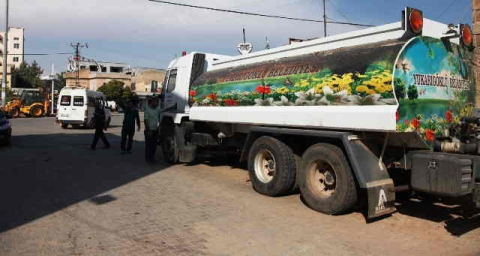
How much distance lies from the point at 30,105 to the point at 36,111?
2.56 feet

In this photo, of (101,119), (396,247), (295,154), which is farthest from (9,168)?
(396,247)

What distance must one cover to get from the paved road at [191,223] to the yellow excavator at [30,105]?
98.1 ft

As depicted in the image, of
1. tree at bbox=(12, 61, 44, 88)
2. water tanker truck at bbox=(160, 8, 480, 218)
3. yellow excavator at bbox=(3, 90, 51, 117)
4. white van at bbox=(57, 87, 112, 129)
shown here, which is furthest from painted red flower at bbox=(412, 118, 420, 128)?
tree at bbox=(12, 61, 44, 88)

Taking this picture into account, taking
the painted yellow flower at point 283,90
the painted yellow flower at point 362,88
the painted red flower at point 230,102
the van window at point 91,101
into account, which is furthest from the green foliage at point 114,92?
the painted yellow flower at point 362,88

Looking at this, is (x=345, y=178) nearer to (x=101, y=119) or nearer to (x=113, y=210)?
(x=113, y=210)

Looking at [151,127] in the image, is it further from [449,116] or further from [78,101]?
[78,101]

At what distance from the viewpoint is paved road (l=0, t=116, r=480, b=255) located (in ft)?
14.5

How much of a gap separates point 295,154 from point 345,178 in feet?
4.45

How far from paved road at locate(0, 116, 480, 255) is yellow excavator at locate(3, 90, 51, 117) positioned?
29.9m

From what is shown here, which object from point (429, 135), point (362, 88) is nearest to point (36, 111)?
point (362, 88)

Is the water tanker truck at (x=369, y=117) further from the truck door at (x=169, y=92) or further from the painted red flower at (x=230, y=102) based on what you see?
the truck door at (x=169, y=92)

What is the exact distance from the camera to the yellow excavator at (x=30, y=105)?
34.1m

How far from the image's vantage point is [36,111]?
1421 inches

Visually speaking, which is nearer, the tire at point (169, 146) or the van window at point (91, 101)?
the tire at point (169, 146)
